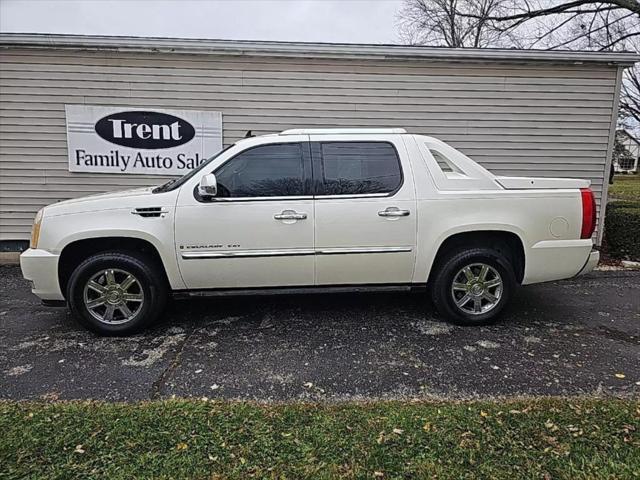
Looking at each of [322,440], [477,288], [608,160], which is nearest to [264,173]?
[477,288]

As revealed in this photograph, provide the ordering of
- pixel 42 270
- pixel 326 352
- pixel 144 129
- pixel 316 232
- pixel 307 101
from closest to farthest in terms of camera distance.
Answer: pixel 326 352 → pixel 42 270 → pixel 316 232 → pixel 144 129 → pixel 307 101

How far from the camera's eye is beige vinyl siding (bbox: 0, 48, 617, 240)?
22.4ft

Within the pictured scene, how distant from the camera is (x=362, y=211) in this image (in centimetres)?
413

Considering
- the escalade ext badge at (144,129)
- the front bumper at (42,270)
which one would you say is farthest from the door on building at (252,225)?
the escalade ext badge at (144,129)

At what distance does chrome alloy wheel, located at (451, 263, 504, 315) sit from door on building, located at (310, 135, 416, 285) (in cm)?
51

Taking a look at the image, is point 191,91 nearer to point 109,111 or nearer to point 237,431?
point 109,111

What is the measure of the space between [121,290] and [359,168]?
8.16 ft

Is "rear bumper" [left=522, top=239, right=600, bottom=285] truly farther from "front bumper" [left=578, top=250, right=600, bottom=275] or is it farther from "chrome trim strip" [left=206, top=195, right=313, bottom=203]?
"chrome trim strip" [left=206, top=195, right=313, bottom=203]

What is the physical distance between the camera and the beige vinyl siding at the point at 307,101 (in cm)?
682

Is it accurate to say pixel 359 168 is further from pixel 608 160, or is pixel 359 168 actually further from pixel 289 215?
pixel 608 160

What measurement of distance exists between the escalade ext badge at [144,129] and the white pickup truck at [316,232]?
3.00 m

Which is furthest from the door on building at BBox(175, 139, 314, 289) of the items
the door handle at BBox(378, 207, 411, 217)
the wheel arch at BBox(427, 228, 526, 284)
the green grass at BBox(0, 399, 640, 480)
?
the green grass at BBox(0, 399, 640, 480)

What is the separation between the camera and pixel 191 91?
22.8ft

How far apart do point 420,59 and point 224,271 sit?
484cm
